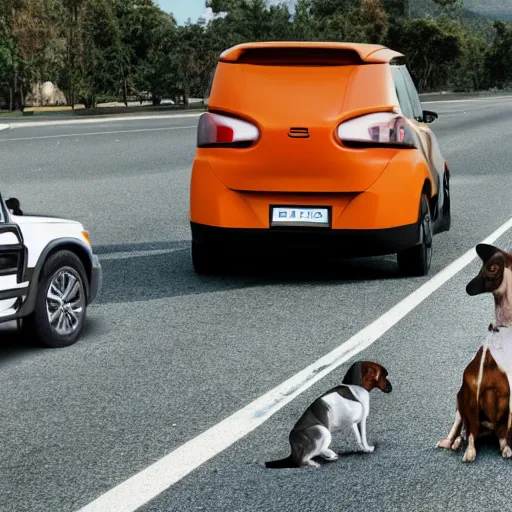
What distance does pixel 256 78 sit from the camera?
31.9 feet

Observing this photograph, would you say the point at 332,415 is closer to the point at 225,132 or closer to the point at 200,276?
the point at 225,132

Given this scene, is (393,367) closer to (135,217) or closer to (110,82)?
(135,217)

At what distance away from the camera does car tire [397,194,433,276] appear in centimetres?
1018

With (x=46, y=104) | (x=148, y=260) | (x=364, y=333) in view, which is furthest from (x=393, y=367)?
(x=46, y=104)

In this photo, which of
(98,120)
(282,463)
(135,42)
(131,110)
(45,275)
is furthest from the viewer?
(135,42)

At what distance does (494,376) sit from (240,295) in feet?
17.0

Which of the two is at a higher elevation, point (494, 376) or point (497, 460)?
point (494, 376)

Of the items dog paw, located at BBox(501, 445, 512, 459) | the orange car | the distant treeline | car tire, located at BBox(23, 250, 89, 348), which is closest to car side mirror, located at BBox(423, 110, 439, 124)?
the orange car

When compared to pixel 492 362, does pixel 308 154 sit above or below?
above

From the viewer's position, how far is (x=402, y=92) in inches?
408

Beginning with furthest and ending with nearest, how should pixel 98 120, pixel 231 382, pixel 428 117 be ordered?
pixel 98 120 → pixel 428 117 → pixel 231 382

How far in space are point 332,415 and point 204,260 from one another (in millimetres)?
5743

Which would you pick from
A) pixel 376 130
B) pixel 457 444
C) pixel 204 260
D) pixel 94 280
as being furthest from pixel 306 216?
pixel 457 444

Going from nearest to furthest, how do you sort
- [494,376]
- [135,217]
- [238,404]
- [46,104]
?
1. [494,376]
2. [238,404]
3. [135,217]
4. [46,104]
